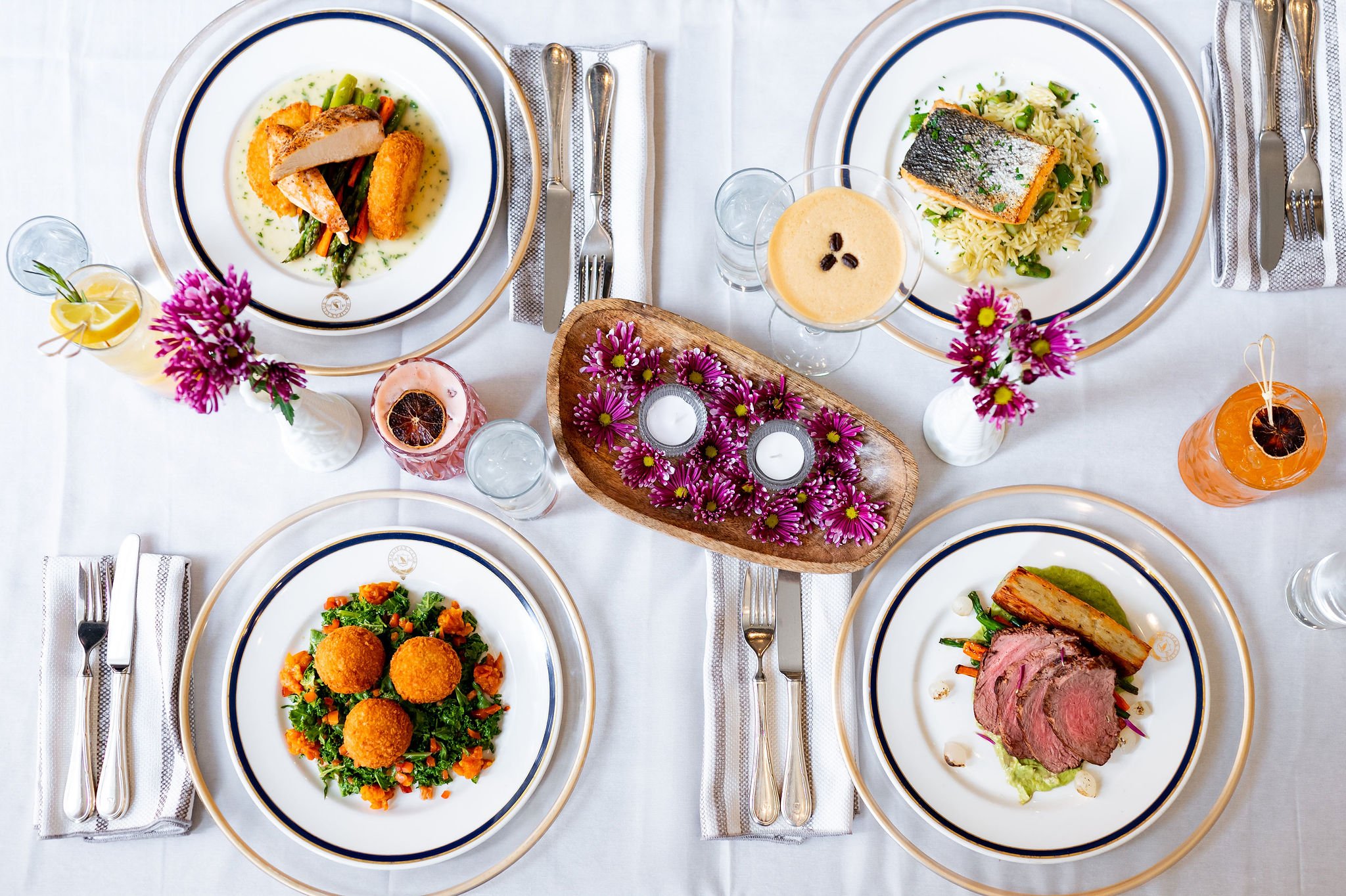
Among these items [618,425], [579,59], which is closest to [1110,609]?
[618,425]

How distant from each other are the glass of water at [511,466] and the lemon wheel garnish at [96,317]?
72cm

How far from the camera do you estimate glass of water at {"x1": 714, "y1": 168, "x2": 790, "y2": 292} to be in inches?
72.1

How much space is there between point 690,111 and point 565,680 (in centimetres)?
130

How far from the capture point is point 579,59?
1897mm

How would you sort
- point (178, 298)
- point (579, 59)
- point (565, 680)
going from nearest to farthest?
point (178, 298), point (565, 680), point (579, 59)

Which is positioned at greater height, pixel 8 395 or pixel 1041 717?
pixel 8 395

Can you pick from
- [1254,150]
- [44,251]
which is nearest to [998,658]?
[1254,150]

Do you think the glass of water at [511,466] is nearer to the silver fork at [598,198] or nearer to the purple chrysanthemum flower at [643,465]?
the purple chrysanthemum flower at [643,465]

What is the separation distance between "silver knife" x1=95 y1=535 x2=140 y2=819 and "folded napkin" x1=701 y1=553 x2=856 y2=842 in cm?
120

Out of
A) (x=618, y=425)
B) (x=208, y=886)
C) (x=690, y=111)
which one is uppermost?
(x=690, y=111)

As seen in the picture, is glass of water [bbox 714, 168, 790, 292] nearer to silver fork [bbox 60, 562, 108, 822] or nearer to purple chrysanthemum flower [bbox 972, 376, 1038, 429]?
purple chrysanthemum flower [bbox 972, 376, 1038, 429]

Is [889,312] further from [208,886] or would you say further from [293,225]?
[208,886]

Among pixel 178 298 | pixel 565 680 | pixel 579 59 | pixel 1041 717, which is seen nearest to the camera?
pixel 178 298

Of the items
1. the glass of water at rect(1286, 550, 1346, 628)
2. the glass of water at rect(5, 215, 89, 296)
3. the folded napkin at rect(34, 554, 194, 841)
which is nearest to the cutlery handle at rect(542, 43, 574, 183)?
the glass of water at rect(5, 215, 89, 296)
